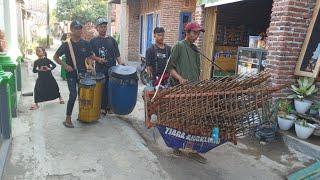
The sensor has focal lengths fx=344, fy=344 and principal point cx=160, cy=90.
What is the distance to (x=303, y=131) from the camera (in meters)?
5.18

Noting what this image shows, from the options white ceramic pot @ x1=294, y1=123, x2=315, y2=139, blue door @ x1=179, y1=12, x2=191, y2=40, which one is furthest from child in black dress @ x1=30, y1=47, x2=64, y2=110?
blue door @ x1=179, y1=12, x2=191, y2=40

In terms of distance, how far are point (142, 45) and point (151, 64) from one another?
10.4m

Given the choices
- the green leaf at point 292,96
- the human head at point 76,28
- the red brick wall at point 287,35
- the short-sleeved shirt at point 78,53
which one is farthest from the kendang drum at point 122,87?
the green leaf at point 292,96

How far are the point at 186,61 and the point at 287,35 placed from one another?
73.3 inches

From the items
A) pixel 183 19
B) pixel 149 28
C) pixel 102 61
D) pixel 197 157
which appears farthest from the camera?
pixel 149 28

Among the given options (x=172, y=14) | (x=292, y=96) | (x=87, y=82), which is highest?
(x=172, y=14)

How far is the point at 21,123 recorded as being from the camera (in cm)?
582

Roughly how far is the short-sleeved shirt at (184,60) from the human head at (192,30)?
0.09m

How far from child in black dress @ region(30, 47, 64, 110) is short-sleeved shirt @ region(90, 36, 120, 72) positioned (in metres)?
1.19

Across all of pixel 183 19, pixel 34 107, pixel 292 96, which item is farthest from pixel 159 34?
pixel 183 19

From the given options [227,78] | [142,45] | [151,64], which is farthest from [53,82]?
[142,45]

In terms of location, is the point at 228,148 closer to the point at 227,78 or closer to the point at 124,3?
the point at 227,78

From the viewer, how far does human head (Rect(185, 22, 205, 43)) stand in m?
4.55

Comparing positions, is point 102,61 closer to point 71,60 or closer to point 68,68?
point 71,60
